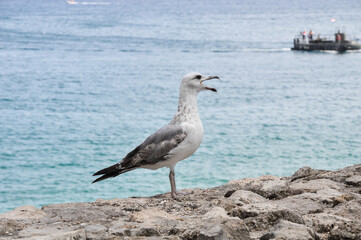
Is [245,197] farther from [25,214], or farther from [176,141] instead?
[25,214]

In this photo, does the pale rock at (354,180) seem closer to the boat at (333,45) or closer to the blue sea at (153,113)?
the blue sea at (153,113)

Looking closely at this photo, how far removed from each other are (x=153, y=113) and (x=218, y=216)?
35.6 metres

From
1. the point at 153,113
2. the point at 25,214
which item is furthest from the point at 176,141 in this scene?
the point at 153,113

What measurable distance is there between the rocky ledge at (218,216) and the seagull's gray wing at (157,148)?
50cm

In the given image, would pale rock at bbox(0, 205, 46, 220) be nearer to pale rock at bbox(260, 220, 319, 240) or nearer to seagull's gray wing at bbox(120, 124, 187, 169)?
seagull's gray wing at bbox(120, 124, 187, 169)

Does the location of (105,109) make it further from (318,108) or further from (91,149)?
(318,108)

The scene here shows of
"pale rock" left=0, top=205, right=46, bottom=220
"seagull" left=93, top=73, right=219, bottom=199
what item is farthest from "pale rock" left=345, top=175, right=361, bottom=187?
"pale rock" left=0, top=205, right=46, bottom=220

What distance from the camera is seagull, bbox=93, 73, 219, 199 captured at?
773 cm

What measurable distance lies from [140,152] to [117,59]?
65529 mm

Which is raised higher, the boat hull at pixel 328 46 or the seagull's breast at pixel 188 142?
the seagull's breast at pixel 188 142

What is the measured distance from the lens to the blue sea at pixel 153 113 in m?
29.4

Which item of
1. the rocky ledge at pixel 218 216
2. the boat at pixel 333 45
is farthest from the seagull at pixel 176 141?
the boat at pixel 333 45

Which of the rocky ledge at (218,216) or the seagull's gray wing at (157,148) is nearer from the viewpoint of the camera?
the rocky ledge at (218,216)

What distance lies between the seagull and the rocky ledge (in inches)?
18.5
